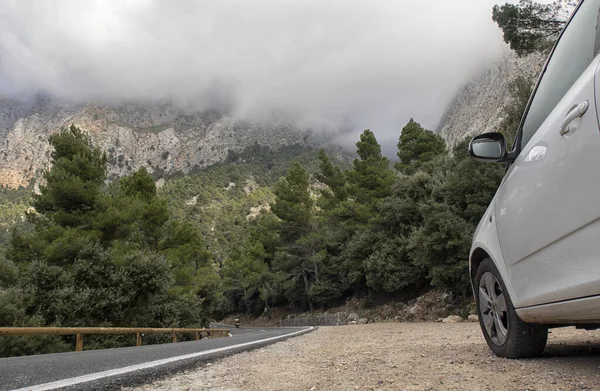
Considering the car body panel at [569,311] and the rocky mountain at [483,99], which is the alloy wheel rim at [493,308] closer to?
the car body panel at [569,311]

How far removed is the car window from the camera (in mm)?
2211

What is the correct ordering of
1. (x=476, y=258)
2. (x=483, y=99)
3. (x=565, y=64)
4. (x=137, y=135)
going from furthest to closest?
(x=137, y=135)
(x=483, y=99)
(x=476, y=258)
(x=565, y=64)

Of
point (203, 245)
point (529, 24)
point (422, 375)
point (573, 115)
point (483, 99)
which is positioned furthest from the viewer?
point (483, 99)

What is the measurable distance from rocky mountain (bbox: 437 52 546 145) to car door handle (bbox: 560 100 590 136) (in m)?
48.5

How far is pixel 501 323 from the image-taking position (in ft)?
10.2

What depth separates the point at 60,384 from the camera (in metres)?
2.55

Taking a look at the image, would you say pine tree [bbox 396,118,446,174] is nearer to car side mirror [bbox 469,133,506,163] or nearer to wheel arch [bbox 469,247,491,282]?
wheel arch [bbox 469,247,491,282]

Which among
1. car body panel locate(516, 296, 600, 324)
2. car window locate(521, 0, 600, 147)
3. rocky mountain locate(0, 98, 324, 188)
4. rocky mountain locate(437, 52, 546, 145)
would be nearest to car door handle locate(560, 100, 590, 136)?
car window locate(521, 0, 600, 147)

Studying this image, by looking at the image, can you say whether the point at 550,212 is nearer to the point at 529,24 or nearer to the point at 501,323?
the point at 501,323

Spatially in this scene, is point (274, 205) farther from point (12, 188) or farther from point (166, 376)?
point (12, 188)

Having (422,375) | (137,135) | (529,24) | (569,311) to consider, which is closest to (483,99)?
(529,24)

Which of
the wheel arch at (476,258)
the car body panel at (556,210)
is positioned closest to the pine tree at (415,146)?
the wheel arch at (476,258)

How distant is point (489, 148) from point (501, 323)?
4.74 ft

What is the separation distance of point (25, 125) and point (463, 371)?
21308cm
